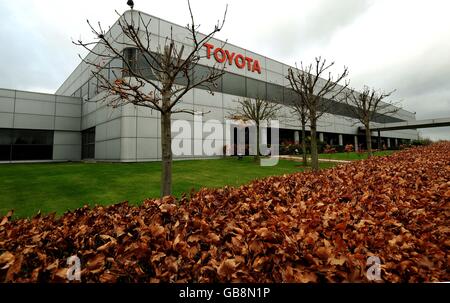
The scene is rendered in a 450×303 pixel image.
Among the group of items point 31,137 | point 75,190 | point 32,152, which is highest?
Result: point 31,137

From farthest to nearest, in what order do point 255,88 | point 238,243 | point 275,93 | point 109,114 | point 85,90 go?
1. point 275,93
2. point 255,88
3. point 85,90
4. point 109,114
5. point 238,243

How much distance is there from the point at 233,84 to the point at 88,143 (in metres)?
15.1

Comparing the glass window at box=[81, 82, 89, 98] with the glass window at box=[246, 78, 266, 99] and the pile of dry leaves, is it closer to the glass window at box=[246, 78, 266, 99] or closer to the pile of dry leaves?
the glass window at box=[246, 78, 266, 99]

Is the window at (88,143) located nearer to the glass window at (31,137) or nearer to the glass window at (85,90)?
the glass window at (31,137)

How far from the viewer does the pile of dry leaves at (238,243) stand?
1.89 metres

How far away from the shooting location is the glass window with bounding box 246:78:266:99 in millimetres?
25344

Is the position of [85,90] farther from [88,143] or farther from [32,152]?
[32,152]

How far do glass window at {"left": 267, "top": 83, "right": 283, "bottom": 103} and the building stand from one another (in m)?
0.11

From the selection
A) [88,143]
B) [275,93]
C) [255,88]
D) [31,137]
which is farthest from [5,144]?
[275,93]

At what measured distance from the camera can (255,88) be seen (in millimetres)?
25953

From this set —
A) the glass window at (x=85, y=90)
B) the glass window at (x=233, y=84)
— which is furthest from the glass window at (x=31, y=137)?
the glass window at (x=233, y=84)

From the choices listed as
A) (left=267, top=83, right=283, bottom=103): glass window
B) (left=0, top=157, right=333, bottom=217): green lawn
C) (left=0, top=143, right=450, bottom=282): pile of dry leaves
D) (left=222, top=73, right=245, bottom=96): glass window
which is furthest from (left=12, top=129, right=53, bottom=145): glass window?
(left=0, top=143, right=450, bottom=282): pile of dry leaves
